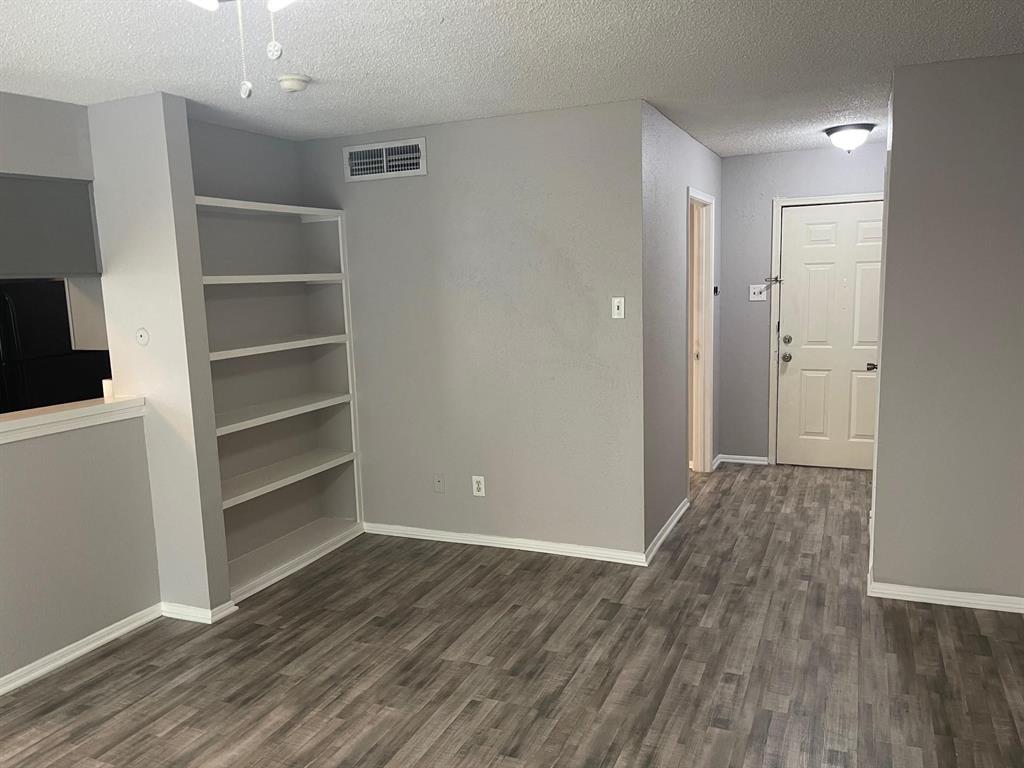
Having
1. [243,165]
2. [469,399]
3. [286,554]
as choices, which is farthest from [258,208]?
[286,554]

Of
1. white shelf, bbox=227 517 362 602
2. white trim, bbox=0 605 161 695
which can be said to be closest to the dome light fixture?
white shelf, bbox=227 517 362 602

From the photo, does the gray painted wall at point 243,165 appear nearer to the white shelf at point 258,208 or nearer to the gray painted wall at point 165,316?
the white shelf at point 258,208

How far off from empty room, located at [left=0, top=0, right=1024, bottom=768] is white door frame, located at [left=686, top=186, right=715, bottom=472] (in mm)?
685

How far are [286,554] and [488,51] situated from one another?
280cm

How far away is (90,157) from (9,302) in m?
1.03

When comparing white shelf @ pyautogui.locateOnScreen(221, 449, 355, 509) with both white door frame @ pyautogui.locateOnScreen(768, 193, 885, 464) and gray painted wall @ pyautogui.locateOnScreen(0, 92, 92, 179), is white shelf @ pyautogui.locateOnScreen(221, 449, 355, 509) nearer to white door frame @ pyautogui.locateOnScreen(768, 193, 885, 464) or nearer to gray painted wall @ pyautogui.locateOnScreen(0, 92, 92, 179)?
gray painted wall @ pyautogui.locateOnScreen(0, 92, 92, 179)

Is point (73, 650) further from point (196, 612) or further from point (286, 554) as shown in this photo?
point (286, 554)

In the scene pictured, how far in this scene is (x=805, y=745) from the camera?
96.4 inches

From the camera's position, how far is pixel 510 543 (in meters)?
A: 4.30

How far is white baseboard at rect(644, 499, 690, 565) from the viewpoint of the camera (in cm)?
406

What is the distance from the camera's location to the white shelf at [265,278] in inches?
139

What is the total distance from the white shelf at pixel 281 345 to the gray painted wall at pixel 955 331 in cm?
286

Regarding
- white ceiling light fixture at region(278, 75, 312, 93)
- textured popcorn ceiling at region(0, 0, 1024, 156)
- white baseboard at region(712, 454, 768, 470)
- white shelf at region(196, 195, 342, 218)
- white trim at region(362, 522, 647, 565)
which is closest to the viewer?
textured popcorn ceiling at region(0, 0, 1024, 156)

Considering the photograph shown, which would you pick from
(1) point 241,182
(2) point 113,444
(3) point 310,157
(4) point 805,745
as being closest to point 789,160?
(3) point 310,157
